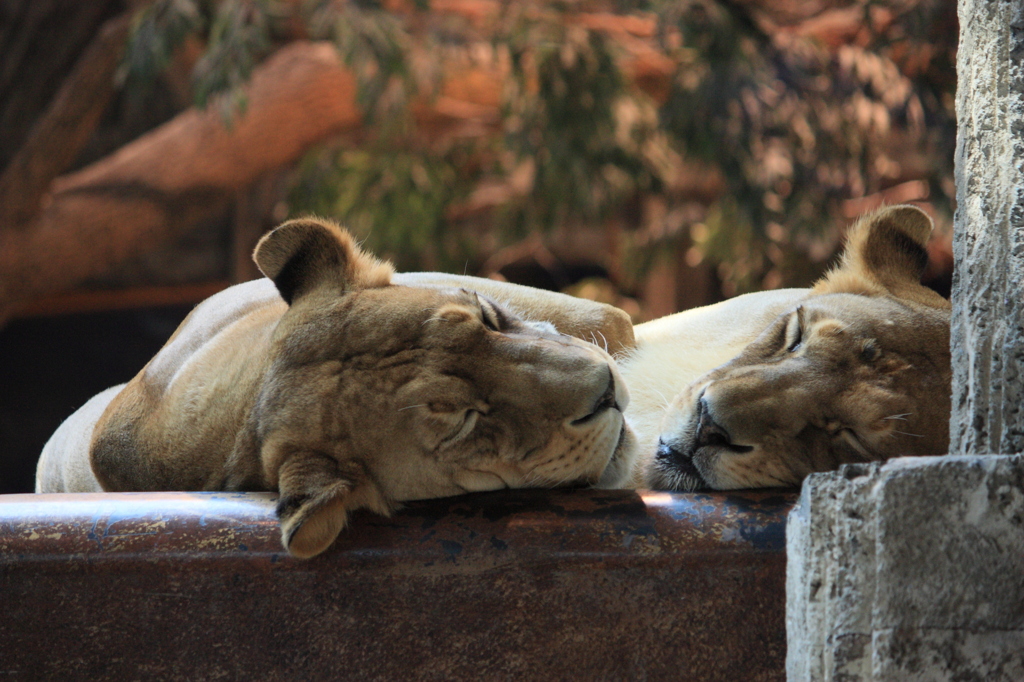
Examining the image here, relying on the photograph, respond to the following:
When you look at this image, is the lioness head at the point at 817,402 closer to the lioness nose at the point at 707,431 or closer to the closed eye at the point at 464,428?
the lioness nose at the point at 707,431

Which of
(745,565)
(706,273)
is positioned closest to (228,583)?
(745,565)

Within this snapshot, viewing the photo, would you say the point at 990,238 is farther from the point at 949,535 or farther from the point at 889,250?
the point at 889,250

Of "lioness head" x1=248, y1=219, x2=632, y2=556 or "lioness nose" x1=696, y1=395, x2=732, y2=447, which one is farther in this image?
"lioness nose" x1=696, y1=395, x2=732, y2=447

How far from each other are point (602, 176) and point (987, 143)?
6.72 meters

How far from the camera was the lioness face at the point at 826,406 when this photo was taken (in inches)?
81.3

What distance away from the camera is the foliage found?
7133 mm

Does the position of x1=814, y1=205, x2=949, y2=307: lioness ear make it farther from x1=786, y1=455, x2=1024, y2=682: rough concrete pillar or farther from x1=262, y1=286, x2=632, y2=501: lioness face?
x1=786, y1=455, x2=1024, y2=682: rough concrete pillar

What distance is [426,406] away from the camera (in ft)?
6.41

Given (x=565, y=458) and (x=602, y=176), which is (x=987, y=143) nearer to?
Result: (x=565, y=458)

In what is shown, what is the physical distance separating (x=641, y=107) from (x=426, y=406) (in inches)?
269

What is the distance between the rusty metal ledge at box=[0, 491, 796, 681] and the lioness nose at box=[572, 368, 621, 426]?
1.14 feet

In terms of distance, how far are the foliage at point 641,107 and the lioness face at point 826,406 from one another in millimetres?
5163

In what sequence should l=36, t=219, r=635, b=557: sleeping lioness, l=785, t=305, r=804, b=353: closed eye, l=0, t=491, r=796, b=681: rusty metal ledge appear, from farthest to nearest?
l=785, t=305, r=804, b=353: closed eye < l=36, t=219, r=635, b=557: sleeping lioness < l=0, t=491, r=796, b=681: rusty metal ledge

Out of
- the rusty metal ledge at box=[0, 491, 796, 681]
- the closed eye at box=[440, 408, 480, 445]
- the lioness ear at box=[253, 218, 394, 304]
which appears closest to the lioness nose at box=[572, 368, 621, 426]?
the closed eye at box=[440, 408, 480, 445]
